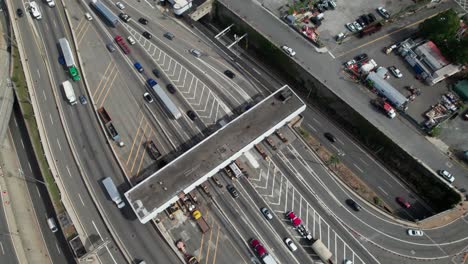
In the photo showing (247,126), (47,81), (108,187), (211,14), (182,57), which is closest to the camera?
(108,187)

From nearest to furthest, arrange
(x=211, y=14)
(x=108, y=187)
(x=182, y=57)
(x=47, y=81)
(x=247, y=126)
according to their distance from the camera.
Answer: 1. (x=108, y=187)
2. (x=247, y=126)
3. (x=47, y=81)
4. (x=182, y=57)
5. (x=211, y=14)

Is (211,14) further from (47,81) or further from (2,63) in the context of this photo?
(2,63)

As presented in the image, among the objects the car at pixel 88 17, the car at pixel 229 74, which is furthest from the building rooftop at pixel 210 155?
the car at pixel 88 17

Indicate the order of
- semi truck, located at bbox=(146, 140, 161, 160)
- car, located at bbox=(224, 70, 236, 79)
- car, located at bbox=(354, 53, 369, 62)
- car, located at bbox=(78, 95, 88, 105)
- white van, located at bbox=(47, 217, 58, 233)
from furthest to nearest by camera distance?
car, located at bbox=(354, 53, 369, 62), car, located at bbox=(224, 70, 236, 79), car, located at bbox=(78, 95, 88, 105), white van, located at bbox=(47, 217, 58, 233), semi truck, located at bbox=(146, 140, 161, 160)

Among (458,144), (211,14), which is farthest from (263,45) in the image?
(458,144)

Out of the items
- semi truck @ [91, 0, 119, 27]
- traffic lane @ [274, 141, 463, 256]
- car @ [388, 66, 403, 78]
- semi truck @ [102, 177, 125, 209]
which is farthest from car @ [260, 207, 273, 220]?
semi truck @ [91, 0, 119, 27]

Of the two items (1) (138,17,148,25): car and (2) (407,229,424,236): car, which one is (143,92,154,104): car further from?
(2) (407,229,424,236): car

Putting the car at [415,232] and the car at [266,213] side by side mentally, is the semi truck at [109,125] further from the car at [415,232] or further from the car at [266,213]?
the car at [415,232]
